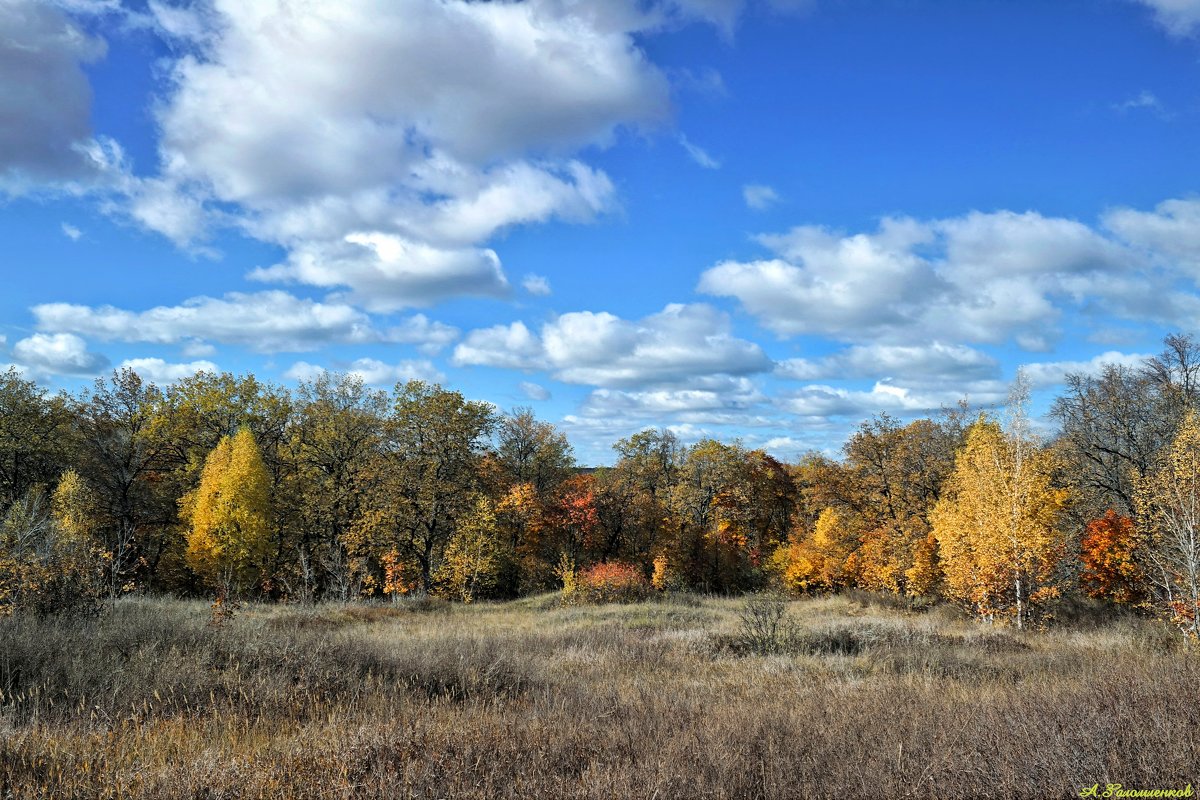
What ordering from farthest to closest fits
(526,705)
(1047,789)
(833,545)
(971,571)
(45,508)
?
(833,545) < (45,508) < (971,571) < (526,705) < (1047,789)

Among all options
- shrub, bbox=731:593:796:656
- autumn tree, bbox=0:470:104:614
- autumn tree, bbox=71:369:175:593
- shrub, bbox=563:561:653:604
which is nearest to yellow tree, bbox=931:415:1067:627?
shrub, bbox=731:593:796:656

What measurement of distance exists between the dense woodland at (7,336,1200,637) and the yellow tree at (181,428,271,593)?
11 cm

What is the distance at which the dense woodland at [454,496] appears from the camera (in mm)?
30219

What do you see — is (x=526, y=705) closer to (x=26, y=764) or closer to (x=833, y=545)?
(x=26, y=764)

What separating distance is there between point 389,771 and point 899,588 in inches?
1585

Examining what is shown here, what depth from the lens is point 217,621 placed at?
11.5 meters

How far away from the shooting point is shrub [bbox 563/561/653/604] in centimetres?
3306

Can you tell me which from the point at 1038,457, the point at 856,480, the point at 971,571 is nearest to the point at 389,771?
the point at 971,571

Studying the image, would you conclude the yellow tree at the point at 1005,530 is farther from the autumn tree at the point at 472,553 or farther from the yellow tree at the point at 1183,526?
the autumn tree at the point at 472,553

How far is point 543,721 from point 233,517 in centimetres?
3369

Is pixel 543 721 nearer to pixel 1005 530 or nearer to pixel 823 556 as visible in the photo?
pixel 1005 530

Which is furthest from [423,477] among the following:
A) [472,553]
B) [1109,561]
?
Result: [1109,561]

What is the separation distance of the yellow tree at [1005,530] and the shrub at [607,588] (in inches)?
588

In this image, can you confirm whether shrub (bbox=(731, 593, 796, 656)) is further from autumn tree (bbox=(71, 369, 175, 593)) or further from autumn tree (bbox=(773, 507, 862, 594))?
autumn tree (bbox=(71, 369, 175, 593))
